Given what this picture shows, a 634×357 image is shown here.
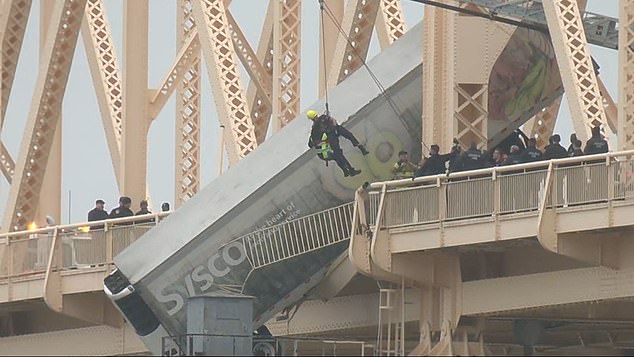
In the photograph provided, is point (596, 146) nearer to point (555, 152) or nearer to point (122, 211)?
point (555, 152)

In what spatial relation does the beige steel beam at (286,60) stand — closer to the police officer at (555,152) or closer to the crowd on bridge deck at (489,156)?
the crowd on bridge deck at (489,156)

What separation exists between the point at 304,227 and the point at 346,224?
2.68ft

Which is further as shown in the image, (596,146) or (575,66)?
(575,66)

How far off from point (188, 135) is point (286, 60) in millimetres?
6887

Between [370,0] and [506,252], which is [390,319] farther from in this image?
[370,0]

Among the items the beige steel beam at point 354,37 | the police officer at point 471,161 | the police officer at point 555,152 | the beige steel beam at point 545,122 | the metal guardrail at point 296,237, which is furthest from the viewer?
the beige steel beam at point 545,122

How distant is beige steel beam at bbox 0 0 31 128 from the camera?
307 feet

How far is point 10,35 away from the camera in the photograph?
93.9 metres

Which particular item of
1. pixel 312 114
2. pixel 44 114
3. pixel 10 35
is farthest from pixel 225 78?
pixel 10 35

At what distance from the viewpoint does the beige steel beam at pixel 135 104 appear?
8681 cm

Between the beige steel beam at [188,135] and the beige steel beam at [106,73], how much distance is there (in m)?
1.49

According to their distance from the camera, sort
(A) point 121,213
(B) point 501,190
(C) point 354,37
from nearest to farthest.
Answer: (B) point 501,190, (A) point 121,213, (C) point 354,37

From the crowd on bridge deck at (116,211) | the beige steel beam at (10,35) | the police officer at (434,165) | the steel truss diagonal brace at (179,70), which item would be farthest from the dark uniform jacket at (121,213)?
the beige steel beam at (10,35)

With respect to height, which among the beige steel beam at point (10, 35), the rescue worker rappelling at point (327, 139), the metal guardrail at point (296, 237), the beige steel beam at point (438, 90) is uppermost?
the beige steel beam at point (10, 35)
